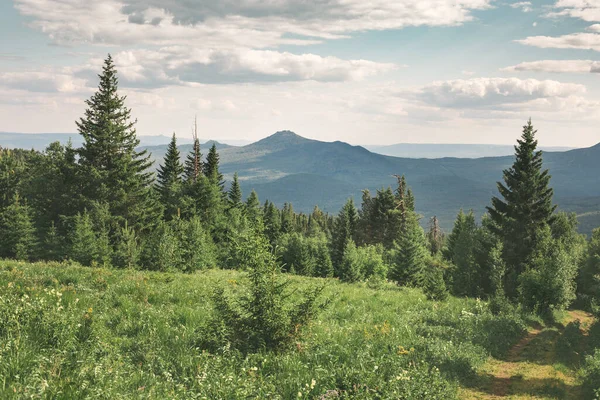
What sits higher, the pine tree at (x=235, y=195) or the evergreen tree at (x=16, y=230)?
the pine tree at (x=235, y=195)

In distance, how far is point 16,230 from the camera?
56219 mm

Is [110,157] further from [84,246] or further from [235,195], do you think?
[235,195]

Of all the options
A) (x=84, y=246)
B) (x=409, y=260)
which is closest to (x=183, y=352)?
(x=84, y=246)

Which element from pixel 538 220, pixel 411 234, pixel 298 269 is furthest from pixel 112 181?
pixel 538 220

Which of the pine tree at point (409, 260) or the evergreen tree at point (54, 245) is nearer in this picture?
the evergreen tree at point (54, 245)

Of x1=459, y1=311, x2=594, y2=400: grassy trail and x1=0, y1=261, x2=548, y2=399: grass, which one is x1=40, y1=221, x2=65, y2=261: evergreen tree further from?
x1=459, y1=311, x2=594, y2=400: grassy trail

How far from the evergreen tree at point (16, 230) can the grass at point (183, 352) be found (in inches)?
1927

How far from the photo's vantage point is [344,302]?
57.8ft

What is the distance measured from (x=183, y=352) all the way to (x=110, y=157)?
43.2 meters

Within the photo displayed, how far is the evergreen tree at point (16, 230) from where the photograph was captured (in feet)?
184

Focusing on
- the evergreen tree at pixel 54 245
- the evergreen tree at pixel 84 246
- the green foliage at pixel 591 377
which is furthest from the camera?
the evergreen tree at pixel 54 245

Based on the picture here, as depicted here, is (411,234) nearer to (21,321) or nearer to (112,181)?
(112,181)

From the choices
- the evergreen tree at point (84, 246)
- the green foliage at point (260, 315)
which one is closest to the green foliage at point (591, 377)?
the green foliage at point (260, 315)

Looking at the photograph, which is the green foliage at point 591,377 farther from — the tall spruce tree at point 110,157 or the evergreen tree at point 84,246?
the tall spruce tree at point 110,157
